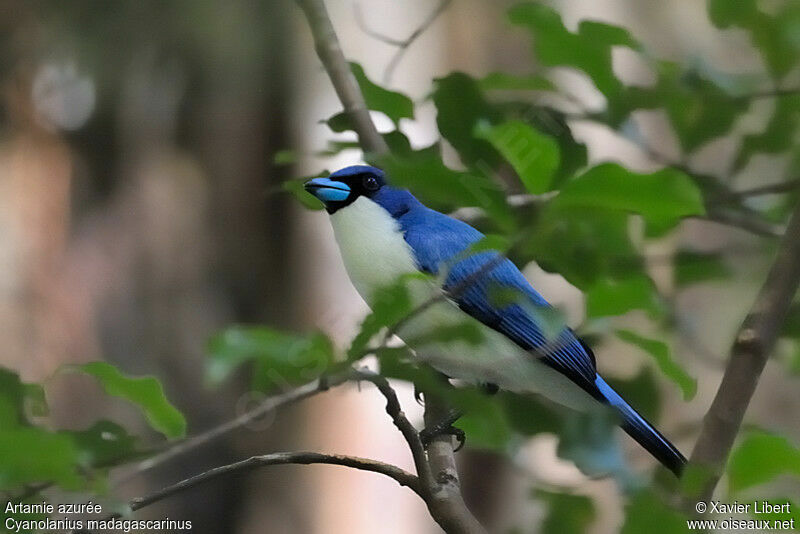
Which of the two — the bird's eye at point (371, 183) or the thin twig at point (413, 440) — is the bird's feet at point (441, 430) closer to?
the thin twig at point (413, 440)

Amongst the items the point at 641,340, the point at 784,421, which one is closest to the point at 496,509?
the point at 784,421

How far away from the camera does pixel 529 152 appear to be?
3.22 ft

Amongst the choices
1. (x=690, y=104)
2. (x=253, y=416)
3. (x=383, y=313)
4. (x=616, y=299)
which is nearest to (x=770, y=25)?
(x=690, y=104)

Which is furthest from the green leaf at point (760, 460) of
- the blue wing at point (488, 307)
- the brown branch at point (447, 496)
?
the blue wing at point (488, 307)

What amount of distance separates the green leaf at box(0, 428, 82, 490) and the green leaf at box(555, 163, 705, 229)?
1.58ft

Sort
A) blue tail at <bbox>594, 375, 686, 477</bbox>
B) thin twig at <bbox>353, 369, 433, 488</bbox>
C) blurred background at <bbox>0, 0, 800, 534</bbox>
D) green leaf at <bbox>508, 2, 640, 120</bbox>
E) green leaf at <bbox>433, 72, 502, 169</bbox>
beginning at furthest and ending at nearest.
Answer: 1. blurred background at <bbox>0, 0, 800, 534</bbox>
2. blue tail at <bbox>594, 375, 686, 477</bbox>
3. green leaf at <bbox>433, 72, 502, 169</bbox>
4. green leaf at <bbox>508, 2, 640, 120</bbox>
5. thin twig at <bbox>353, 369, 433, 488</bbox>

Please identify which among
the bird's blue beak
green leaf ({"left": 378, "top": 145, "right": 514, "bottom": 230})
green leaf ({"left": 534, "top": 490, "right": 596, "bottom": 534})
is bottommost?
green leaf ({"left": 534, "top": 490, "right": 596, "bottom": 534})

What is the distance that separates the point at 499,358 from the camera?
175 centimetres

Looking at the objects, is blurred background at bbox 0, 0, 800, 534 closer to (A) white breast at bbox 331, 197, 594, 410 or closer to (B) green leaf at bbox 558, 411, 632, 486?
(A) white breast at bbox 331, 197, 594, 410

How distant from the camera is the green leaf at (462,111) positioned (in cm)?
151

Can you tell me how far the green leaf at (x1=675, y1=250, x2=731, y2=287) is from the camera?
1.65 metres

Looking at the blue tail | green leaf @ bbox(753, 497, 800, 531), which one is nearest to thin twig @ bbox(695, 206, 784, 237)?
the blue tail

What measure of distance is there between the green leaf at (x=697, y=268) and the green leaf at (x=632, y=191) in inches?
32.0

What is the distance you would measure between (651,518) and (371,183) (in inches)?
47.0
